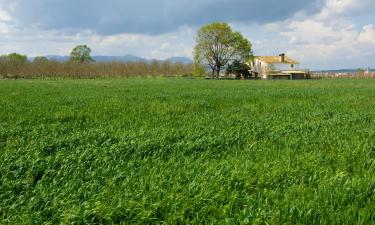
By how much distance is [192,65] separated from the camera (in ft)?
360

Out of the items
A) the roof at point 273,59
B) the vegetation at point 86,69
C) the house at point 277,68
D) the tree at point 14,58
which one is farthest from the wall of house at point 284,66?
the tree at point 14,58

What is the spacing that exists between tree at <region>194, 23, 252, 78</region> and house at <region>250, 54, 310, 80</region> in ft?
43.7

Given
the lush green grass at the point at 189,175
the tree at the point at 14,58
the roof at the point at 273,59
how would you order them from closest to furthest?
1. the lush green grass at the point at 189,175
2. the roof at the point at 273,59
3. the tree at the point at 14,58

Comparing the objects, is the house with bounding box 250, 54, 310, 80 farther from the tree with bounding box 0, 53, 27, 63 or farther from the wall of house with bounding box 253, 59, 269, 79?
the tree with bounding box 0, 53, 27, 63

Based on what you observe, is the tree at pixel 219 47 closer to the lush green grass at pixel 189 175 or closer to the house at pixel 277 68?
the house at pixel 277 68

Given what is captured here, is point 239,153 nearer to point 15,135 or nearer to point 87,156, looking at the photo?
point 87,156

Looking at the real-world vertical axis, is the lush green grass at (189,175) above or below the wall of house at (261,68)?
below

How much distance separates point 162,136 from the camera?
26.7ft

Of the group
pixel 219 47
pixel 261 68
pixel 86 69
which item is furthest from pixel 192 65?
pixel 86 69

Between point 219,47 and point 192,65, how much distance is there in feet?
52.9

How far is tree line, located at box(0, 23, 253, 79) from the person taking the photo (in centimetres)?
9544

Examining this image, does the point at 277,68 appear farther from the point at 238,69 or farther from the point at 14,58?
the point at 14,58

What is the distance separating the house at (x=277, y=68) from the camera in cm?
10388

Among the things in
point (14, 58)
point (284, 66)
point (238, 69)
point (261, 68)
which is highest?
point (14, 58)
